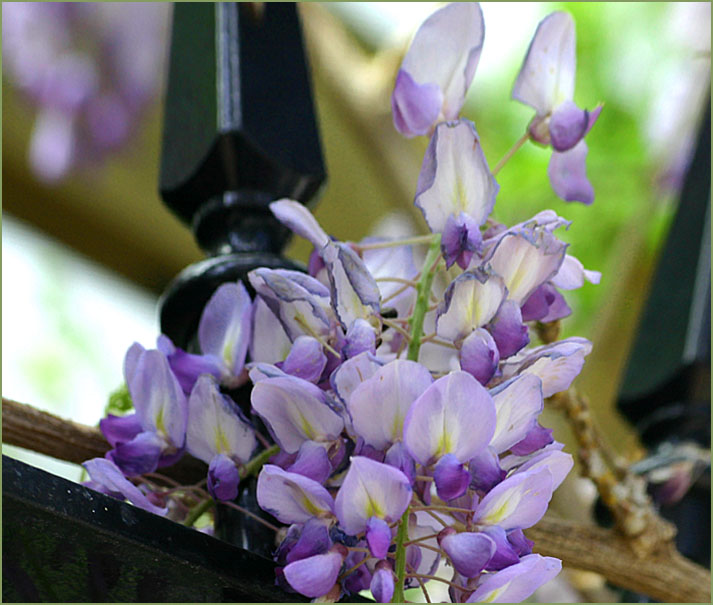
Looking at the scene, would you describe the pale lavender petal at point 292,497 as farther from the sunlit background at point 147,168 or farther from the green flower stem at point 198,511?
the sunlit background at point 147,168

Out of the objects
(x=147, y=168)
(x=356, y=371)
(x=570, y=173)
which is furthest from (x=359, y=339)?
(x=147, y=168)

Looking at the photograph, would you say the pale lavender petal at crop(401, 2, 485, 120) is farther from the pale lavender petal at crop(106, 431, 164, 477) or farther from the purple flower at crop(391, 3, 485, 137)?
the pale lavender petal at crop(106, 431, 164, 477)

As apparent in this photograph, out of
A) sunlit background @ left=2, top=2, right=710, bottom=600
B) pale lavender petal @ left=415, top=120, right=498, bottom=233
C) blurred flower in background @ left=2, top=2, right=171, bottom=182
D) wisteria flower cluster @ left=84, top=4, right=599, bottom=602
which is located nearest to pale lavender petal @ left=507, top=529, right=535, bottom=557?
wisteria flower cluster @ left=84, top=4, right=599, bottom=602

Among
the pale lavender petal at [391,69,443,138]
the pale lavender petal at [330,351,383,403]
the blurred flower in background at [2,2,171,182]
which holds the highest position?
the blurred flower in background at [2,2,171,182]

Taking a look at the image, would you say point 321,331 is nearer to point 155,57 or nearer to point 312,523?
point 312,523

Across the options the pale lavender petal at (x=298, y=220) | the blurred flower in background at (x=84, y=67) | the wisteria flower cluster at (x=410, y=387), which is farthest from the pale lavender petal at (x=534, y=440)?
the blurred flower in background at (x=84, y=67)

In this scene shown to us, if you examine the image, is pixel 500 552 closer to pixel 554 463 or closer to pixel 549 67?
pixel 554 463
